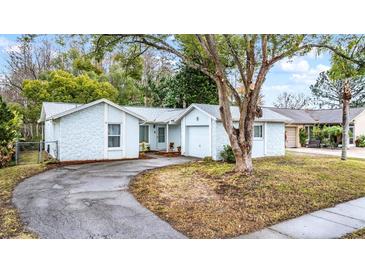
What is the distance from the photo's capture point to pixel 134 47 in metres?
7.11

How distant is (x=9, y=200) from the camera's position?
15.8ft

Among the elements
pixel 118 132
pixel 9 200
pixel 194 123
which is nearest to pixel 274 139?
pixel 194 123

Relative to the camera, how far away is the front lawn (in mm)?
3940

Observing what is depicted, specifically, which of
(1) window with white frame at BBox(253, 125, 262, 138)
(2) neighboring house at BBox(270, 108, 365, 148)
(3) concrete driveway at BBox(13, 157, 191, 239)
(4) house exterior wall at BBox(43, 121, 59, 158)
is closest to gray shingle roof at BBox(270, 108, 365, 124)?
(2) neighboring house at BBox(270, 108, 365, 148)

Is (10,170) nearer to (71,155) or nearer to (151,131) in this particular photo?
(71,155)

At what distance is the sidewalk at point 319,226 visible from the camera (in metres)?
3.64

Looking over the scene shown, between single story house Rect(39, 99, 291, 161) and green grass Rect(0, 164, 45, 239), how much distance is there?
1.24 meters

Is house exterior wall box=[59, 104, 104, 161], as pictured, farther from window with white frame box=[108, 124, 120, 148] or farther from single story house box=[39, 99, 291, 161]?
window with white frame box=[108, 124, 120, 148]

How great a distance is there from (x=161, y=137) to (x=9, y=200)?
9.21 meters

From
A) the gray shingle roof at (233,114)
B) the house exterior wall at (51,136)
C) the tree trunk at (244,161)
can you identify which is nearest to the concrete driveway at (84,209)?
the tree trunk at (244,161)

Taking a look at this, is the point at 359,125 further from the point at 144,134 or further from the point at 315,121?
the point at 144,134

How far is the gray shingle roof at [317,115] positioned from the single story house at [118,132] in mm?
5674
